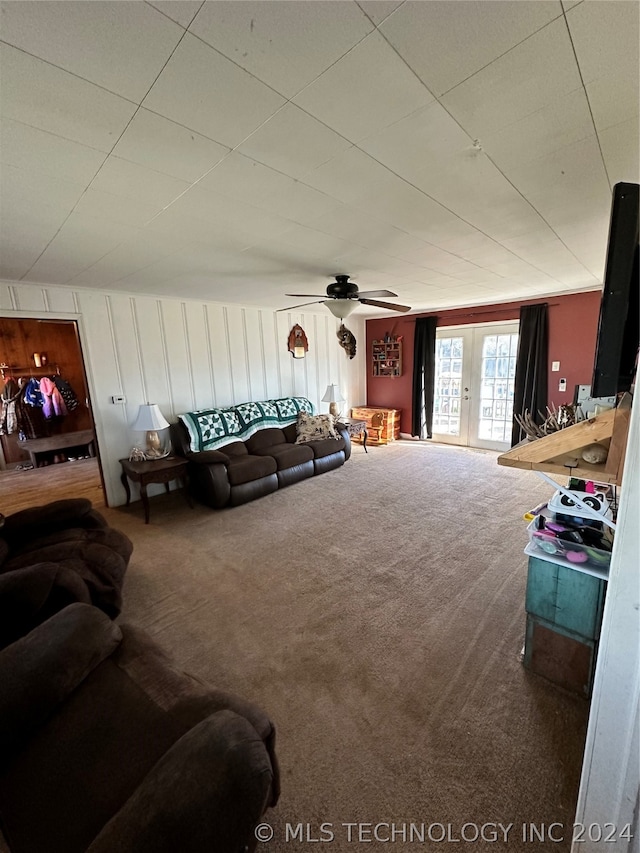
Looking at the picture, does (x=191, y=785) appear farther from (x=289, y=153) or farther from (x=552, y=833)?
(x=289, y=153)

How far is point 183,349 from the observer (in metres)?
4.43

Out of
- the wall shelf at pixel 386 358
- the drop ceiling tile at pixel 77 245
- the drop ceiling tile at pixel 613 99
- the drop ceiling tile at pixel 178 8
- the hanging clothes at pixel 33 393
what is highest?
the drop ceiling tile at pixel 77 245

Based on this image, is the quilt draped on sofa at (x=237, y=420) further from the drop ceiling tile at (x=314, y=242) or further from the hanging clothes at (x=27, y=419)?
the hanging clothes at (x=27, y=419)

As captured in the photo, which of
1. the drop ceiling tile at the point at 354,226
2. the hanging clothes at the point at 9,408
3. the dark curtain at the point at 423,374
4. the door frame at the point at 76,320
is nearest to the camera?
the drop ceiling tile at the point at 354,226

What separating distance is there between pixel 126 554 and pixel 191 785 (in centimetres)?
182

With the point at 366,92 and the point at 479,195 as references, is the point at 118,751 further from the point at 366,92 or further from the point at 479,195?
the point at 479,195

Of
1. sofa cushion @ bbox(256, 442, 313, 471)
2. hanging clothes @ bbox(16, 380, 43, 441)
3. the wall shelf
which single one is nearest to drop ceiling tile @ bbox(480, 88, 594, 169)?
sofa cushion @ bbox(256, 442, 313, 471)

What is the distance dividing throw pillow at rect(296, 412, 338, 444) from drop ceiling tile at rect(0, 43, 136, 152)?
3987 mm

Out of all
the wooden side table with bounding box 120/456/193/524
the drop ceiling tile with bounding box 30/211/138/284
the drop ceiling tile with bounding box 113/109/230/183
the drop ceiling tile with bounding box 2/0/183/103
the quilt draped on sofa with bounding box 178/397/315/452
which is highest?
the drop ceiling tile with bounding box 30/211/138/284

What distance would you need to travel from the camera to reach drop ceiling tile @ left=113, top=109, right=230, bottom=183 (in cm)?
121

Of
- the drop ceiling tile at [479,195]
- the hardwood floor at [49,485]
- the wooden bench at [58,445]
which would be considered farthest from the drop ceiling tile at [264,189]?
the wooden bench at [58,445]

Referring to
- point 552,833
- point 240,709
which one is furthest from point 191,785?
point 552,833

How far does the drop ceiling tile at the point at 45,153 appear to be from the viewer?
122 centimetres

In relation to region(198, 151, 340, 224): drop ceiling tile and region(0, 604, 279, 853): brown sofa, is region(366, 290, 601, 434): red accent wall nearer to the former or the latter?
region(198, 151, 340, 224): drop ceiling tile
